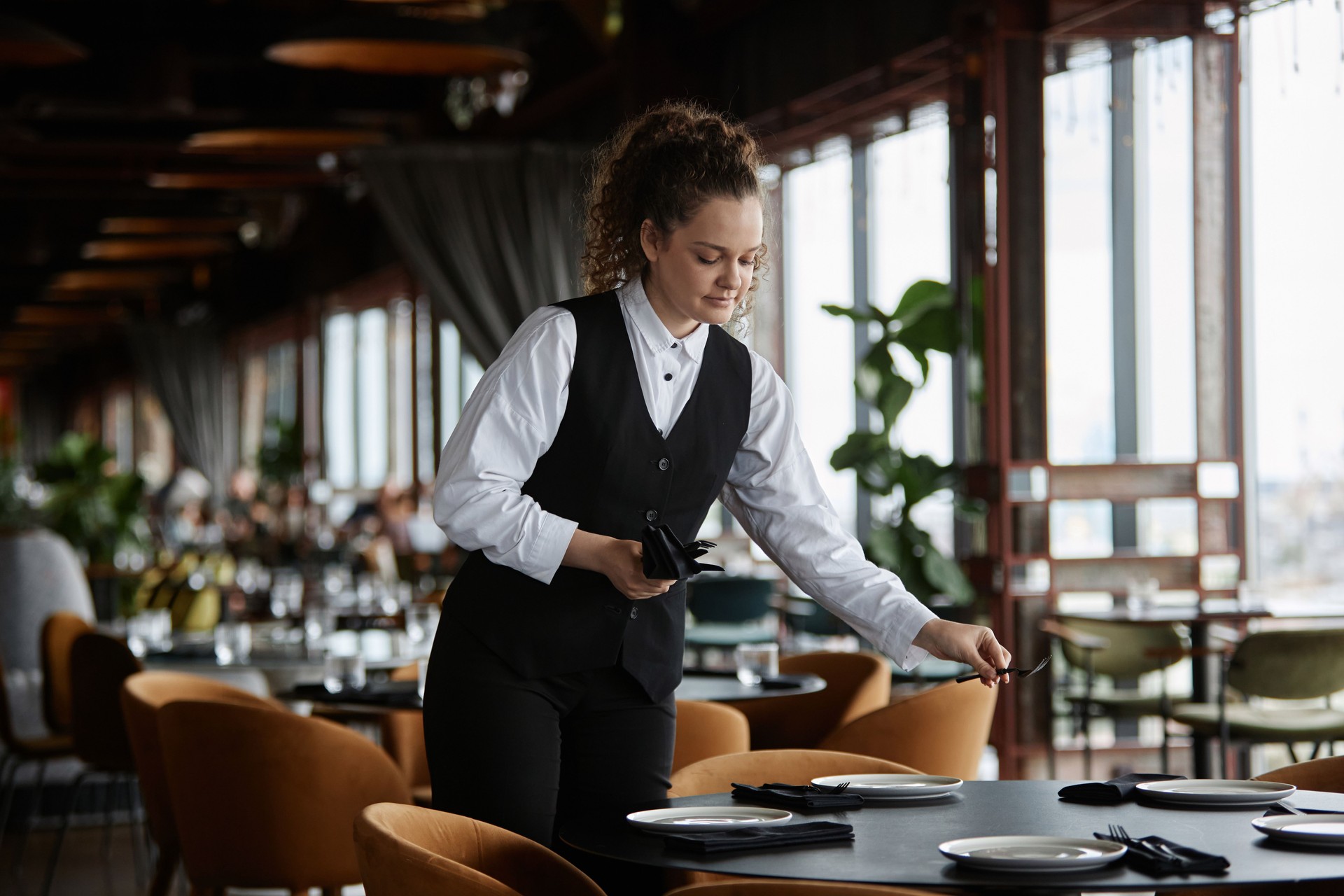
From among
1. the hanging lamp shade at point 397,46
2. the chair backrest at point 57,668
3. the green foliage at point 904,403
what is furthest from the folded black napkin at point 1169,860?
the hanging lamp shade at point 397,46

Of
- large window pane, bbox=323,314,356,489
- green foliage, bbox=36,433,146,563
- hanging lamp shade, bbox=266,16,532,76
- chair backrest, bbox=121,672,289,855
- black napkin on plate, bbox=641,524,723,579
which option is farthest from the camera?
large window pane, bbox=323,314,356,489

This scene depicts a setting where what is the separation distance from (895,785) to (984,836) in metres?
→ 0.29

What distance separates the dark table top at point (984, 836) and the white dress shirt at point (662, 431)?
0.98 ft

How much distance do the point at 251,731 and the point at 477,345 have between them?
5.33 metres

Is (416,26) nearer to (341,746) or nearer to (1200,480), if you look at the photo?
(1200,480)

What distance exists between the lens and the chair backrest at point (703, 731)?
10.4ft

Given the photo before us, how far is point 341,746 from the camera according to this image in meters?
3.12

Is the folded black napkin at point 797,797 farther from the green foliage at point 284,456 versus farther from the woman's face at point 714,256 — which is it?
the green foliage at point 284,456

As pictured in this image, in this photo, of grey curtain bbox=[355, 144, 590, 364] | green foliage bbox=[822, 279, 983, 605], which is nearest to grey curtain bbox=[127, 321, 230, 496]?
grey curtain bbox=[355, 144, 590, 364]

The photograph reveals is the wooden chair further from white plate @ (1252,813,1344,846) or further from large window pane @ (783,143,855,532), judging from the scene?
large window pane @ (783,143,855,532)

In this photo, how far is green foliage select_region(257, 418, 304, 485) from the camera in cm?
1617

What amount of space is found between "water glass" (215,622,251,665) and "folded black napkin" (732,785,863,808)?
9.85 ft

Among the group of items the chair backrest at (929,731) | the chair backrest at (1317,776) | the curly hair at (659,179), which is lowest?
the chair backrest at (929,731)

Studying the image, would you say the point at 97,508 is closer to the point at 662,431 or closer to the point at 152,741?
the point at 152,741
